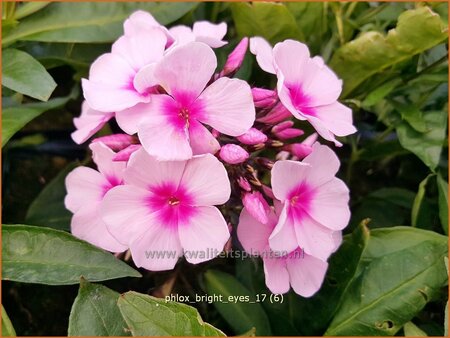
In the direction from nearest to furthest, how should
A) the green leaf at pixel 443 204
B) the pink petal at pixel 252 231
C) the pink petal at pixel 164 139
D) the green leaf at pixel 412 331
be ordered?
the pink petal at pixel 164 139 < the pink petal at pixel 252 231 < the green leaf at pixel 412 331 < the green leaf at pixel 443 204

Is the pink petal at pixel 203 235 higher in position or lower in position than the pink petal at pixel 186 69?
lower

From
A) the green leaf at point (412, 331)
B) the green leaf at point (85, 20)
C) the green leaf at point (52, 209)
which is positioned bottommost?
the green leaf at point (52, 209)

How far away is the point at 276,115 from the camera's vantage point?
0.90 metres

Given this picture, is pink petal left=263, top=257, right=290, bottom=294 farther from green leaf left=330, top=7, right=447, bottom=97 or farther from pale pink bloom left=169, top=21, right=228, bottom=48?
green leaf left=330, top=7, right=447, bottom=97

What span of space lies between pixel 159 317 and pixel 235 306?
29cm

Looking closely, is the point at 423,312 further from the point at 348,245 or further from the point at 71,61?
the point at 71,61

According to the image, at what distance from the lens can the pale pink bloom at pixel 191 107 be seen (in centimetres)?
78

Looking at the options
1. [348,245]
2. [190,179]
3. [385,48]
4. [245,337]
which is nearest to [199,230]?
[190,179]

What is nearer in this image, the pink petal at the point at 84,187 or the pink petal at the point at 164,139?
the pink petal at the point at 164,139

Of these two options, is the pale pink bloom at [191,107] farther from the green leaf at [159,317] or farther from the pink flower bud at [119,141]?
the green leaf at [159,317]

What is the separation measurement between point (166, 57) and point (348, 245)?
0.47 meters

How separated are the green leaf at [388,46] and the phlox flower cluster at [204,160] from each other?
220 mm

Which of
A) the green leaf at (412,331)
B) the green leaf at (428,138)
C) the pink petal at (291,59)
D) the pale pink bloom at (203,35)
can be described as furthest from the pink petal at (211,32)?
the green leaf at (412,331)

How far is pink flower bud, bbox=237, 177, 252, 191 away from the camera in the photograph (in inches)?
33.1
